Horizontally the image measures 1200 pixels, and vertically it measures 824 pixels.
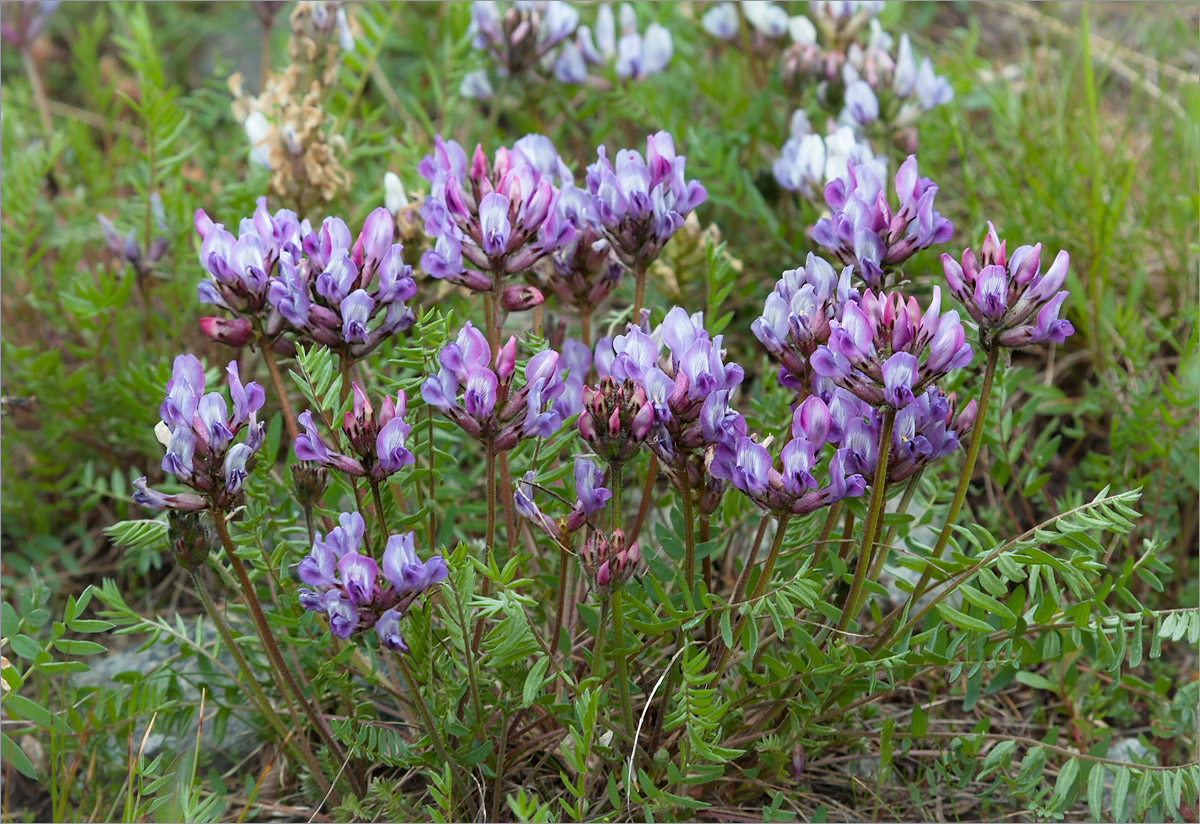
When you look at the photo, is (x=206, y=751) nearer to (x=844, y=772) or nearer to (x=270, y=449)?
(x=270, y=449)

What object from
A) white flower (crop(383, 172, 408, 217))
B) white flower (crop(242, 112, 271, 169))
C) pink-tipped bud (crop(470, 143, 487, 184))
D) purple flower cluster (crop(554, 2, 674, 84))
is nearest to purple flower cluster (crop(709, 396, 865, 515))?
pink-tipped bud (crop(470, 143, 487, 184))

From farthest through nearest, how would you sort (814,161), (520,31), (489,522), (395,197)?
1. (520,31)
2. (814,161)
3. (395,197)
4. (489,522)

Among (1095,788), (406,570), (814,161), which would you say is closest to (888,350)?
(406,570)

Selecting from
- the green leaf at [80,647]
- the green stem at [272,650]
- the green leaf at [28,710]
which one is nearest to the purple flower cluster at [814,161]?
the green stem at [272,650]

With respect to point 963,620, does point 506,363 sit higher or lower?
higher

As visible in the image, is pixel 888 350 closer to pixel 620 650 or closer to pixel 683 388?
pixel 683 388

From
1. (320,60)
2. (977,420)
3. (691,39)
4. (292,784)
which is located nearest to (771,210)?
(691,39)
